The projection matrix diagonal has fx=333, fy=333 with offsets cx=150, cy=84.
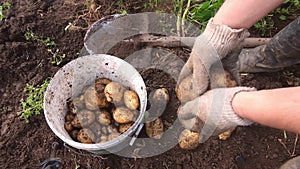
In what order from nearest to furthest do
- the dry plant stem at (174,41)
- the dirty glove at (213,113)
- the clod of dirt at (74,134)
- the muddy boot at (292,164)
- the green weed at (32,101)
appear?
the dirty glove at (213,113), the muddy boot at (292,164), the clod of dirt at (74,134), the green weed at (32,101), the dry plant stem at (174,41)

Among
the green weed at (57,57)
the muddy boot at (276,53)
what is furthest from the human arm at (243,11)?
the green weed at (57,57)

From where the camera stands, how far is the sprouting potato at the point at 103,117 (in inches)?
65.5

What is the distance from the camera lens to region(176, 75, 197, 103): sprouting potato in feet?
5.51

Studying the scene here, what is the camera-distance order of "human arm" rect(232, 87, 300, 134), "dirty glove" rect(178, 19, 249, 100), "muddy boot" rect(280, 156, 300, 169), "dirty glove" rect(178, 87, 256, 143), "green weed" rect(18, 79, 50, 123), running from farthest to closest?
"green weed" rect(18, 79, 50, 123) < "muddy boot" rect(280, 156, 300, 169) < "dirty glove" rect(178, 19, 249, 100) < "dirty glove" rect(178, 87, 256, 143) < "human arm" rect(232, 87, 300, 134)

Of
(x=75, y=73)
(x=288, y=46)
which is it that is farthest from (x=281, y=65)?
(x=75, y=73)

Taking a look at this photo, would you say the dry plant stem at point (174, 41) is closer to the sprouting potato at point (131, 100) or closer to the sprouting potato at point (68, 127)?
the sprouting potato at point (131, 100)

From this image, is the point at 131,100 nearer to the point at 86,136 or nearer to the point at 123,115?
the point at 123,115

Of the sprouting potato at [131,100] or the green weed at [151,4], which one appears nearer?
the sprouting potato at [131,100]

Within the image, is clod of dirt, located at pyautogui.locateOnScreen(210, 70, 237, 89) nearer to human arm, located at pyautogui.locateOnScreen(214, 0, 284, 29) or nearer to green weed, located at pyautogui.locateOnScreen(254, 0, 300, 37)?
human arm, located at pyautogui.locateOnScreen(214, 0, 284, 29)

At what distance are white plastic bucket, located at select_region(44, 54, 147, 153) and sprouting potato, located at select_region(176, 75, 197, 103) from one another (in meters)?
0.22

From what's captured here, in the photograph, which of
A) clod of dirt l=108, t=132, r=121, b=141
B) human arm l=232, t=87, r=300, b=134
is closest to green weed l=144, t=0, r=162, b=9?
clod of dirt l=108, t=132, r=121, b=141

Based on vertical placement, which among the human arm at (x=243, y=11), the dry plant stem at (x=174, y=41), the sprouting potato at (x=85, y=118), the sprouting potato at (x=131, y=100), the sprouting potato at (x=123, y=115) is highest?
the human arm at (x=243, y=11)

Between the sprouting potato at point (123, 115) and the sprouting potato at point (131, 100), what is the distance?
0.03 m

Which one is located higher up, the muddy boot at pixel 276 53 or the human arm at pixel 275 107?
the human arm at pixel 275 107
